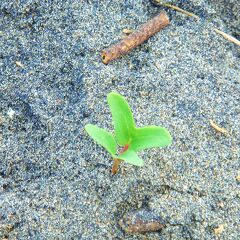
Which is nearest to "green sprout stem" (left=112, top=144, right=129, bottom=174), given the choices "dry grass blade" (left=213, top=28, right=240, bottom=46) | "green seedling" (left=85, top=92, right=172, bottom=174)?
"green seedling" (left=85, top=92, right=172, bottom=174)

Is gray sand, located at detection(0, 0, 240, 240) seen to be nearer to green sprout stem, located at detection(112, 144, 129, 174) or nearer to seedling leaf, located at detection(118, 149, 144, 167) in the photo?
green sprout stem, located at detection(112, 144, 129, 174)

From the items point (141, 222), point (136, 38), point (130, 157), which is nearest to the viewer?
point (130, 157)

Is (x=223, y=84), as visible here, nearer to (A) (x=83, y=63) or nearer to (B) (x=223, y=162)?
(B) (x=223, y=162)

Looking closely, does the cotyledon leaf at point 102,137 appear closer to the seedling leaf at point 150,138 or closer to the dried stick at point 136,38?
the seedling leaf at point 150,138

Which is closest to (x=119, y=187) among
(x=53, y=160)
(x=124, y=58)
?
(x=53, y=160)

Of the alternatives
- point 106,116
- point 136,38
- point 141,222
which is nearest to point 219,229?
point 141,222

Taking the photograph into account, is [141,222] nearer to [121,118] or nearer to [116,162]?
[116,162]
